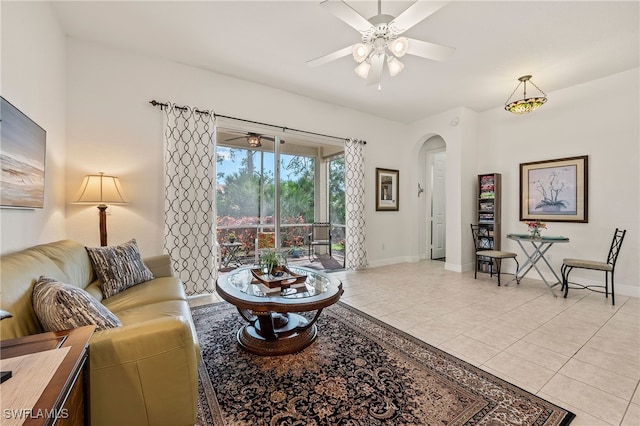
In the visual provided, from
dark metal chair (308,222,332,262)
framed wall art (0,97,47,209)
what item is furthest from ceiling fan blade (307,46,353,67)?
dark metal chair (308,222,332,262)

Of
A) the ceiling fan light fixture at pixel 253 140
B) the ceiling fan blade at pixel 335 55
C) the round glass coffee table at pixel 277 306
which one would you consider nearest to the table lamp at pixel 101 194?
the round glass coffee table at pixel 277 306

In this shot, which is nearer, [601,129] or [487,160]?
[601,129]

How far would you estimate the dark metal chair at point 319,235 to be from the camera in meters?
5.39

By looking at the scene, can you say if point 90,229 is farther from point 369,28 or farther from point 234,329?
point 369,28

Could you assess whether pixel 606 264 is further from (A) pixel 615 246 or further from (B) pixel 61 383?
(B) pixel 61 383

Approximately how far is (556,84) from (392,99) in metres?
2.32

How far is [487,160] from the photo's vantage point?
5.04 m

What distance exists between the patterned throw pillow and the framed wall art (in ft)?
1.82

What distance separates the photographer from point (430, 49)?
7.58 ft

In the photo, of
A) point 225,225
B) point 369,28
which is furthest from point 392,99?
point 225,225

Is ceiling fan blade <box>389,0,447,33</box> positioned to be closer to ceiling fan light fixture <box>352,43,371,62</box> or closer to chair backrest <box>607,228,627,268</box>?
ceiling fan light fixture <box>352,43,371,62</box>

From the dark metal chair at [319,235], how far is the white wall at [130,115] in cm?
226

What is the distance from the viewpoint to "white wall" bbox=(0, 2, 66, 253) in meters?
1.67

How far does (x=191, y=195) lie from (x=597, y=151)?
18.4ft
